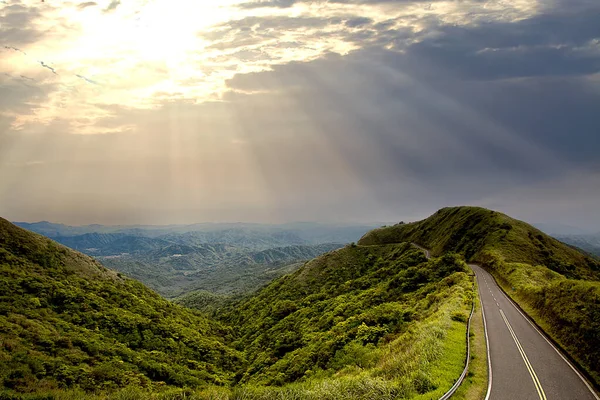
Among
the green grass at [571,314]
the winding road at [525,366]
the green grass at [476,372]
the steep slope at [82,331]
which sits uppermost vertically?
the green grass at [571,314]

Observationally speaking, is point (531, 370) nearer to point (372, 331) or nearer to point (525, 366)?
point (525, 366)

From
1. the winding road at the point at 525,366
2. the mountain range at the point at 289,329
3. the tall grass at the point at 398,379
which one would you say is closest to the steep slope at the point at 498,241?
the mountain range at the point at 289,329

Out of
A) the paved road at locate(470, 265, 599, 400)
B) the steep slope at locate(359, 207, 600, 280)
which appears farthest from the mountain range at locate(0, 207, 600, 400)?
the paved road at locate(470, 265, 599, 400)

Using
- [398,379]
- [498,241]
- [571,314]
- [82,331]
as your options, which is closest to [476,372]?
[398,379]

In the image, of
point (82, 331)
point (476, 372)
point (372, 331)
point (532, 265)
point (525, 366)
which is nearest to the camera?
point (476, 372)

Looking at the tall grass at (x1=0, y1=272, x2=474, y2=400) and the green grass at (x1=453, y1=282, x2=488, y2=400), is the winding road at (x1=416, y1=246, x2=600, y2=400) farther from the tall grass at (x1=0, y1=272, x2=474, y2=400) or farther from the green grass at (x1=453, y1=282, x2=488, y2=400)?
the tall grass at (x1=0, y1=272, x2=474, y2=400)

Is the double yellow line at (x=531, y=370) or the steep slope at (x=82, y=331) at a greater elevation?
the double yellow line at (x=531, y=370)

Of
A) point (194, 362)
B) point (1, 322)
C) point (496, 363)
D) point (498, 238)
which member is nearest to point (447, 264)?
point (498, 238)

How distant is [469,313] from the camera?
4241 cm

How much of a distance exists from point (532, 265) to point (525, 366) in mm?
62094

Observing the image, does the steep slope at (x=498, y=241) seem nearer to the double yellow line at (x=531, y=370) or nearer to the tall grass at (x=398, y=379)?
the double yellow line at (x=531, y=370)

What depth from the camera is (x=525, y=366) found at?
28.2 meters

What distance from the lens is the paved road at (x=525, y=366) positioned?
23734mm

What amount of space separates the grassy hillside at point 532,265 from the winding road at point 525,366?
1.67 meters
